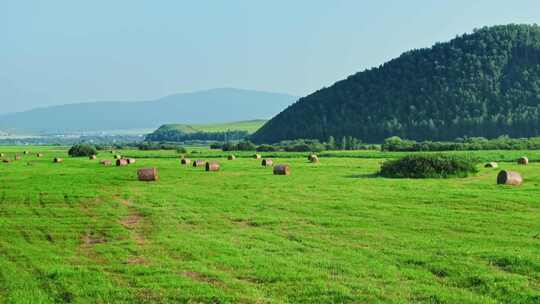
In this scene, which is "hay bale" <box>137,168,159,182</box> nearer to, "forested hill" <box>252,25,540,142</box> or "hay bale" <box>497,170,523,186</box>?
"hay bale" <box>497,170,523,186</box>

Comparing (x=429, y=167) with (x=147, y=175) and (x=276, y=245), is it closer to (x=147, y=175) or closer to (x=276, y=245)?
(x=147, y=175)

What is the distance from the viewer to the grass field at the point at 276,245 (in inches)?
564

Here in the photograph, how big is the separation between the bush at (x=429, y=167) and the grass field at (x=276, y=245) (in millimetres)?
7475

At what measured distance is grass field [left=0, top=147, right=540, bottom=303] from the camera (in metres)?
14.3

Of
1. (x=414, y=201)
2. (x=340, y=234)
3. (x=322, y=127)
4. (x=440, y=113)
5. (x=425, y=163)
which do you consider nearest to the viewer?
(x=340, y=234)

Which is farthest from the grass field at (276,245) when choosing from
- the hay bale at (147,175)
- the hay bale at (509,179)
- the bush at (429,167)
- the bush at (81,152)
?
the bush at (81,152)

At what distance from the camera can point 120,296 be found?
1414 centimetres

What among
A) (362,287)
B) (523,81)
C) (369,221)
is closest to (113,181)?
(369,221)

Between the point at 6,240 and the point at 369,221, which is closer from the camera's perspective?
the point at 6,240

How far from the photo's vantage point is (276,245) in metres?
19.5

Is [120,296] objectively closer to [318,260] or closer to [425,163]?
[318,260]

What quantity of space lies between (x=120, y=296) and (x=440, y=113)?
6661 inches

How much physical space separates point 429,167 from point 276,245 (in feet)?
82.9

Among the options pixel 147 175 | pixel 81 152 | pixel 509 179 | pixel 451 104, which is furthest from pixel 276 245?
pixel 451 104
